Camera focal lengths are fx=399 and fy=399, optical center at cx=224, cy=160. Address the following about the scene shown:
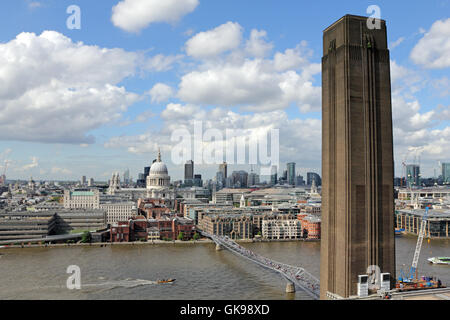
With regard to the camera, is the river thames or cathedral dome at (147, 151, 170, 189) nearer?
the river thames

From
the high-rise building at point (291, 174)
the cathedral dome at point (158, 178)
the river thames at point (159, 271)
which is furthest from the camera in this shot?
the high-rise building at point (291, 174)

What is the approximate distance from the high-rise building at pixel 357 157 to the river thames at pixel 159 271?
4.62 meters

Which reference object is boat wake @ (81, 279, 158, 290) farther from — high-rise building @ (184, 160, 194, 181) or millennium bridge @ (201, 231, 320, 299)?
high-rise building @ (184, 160, 194, 181)

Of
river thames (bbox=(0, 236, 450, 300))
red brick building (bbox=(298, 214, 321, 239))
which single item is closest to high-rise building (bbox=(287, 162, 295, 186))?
red brick building (bbox=(298, 214, 321, 239))

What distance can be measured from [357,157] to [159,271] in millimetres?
13909

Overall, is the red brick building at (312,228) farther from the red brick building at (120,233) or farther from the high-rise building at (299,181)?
the high-rise building at (299,181)

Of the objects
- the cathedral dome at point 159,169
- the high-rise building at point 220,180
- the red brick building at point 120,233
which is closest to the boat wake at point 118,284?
the red brick building at point 120,233

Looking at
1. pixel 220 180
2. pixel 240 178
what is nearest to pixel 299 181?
pixel 240 178

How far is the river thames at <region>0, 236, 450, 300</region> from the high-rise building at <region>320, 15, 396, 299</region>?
4.62 meters

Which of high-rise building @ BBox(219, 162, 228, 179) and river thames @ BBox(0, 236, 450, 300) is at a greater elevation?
high-rise building @ BBox(219, 162, 228, 179)

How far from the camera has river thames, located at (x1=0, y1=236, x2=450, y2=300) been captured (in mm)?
18094

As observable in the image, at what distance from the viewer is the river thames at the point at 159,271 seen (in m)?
18.1

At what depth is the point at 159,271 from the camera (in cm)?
2309
